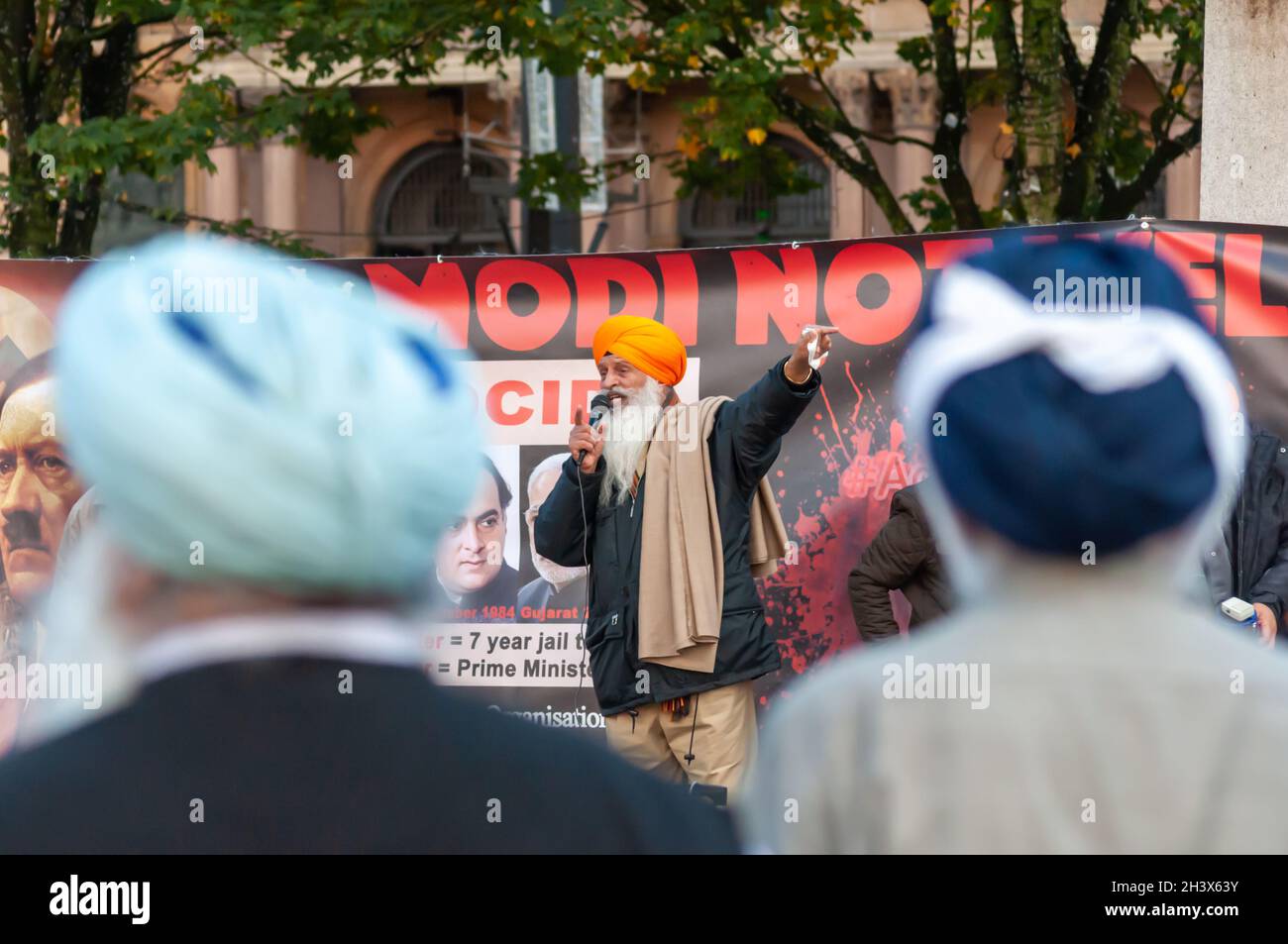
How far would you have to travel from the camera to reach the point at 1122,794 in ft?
7.12

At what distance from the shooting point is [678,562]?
5320 mm

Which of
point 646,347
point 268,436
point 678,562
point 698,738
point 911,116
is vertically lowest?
point 698,738

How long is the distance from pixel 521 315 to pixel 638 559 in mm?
1411

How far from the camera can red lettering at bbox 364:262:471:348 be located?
256 inches

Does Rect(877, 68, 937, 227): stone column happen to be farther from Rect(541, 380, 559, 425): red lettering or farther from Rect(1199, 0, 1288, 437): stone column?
Rect(541, 380, 559, 425): red lettering

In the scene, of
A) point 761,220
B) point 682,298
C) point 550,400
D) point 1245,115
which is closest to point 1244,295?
point 1245,115

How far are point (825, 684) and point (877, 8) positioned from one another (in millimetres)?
18980

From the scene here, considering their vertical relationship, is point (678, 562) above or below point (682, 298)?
below

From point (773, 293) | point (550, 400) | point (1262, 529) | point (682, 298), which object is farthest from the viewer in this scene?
point (550, 400)

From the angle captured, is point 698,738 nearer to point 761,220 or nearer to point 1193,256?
point 1193,256

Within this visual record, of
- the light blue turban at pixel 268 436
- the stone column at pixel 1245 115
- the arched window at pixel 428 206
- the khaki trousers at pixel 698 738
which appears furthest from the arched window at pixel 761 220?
the light blue turban at pixel 268 436

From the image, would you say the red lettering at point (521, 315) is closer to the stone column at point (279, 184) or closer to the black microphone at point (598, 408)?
the black microphone at point (598, 408)
